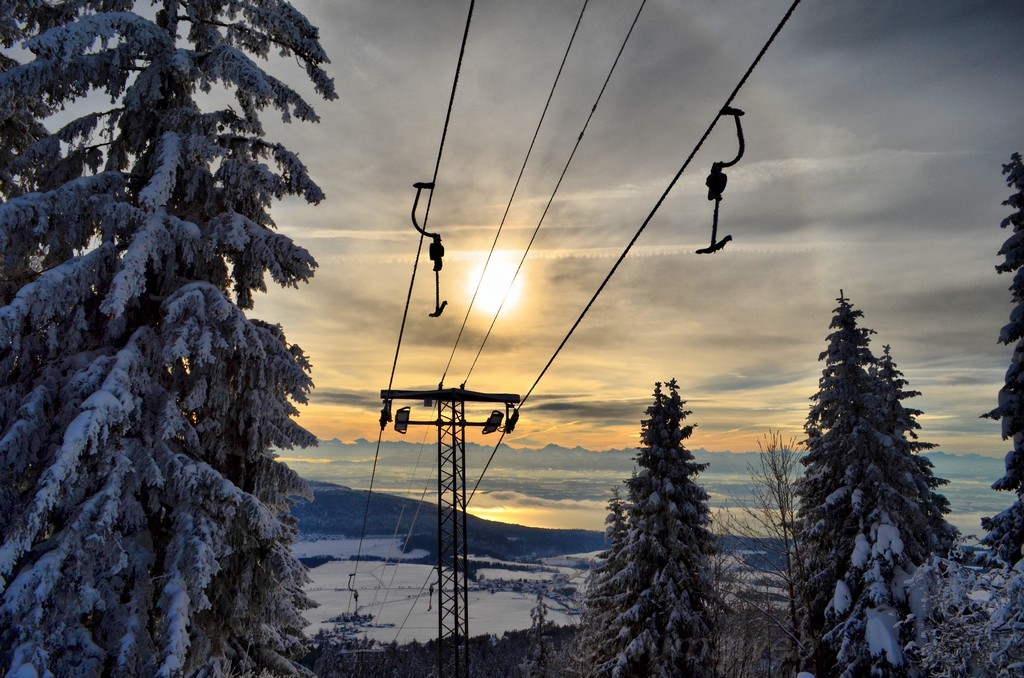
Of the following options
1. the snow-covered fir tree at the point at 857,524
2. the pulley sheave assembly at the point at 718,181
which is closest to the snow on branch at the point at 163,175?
the pulley sheave assembly at the point at 718,181

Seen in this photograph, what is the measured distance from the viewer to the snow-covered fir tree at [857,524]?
56.0 ft

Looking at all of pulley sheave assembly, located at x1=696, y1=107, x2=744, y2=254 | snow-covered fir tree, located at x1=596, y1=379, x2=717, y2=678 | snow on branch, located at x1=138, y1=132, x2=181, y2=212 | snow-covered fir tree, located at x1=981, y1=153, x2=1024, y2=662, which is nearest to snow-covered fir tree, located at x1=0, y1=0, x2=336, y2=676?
snow on branch, located at x1=138, y1=132, x2=181, y2=212

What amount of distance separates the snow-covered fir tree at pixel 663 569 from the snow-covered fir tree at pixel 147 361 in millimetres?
13759

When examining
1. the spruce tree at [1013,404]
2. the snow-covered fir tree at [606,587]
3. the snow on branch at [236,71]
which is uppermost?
the snow on branch at [236,71]

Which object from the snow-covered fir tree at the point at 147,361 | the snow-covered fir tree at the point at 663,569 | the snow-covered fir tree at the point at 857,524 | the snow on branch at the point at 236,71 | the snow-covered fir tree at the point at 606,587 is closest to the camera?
the snow-covered fir tree at the point at 147,361

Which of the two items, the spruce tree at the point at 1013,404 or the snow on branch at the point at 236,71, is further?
the spruce tree at the point at 1013,404

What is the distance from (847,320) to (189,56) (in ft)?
63.8

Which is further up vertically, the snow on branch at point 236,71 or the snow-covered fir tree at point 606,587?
the snow on branch at point 236,71

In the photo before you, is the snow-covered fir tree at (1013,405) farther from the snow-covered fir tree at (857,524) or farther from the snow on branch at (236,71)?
the snow on branch at (236,71)

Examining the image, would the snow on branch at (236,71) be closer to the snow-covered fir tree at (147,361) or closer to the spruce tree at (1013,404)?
the snow-covered fir tree at (147,361)

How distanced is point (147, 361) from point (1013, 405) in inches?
704

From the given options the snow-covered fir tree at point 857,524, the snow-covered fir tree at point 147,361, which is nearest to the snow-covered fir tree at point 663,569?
the snow-covered fir tree at point 857,524

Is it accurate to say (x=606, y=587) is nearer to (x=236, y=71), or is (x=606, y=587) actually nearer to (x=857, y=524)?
(x=857, y=524)

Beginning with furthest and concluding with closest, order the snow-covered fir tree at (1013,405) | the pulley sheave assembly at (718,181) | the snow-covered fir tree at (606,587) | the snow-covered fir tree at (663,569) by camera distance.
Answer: the snow-covered fir tree at (606,587) → the snow-covered fir tree at (663,569) → the snow-covered fir tree at (1013,405) → the pulley sheave assembly at (718,181)
